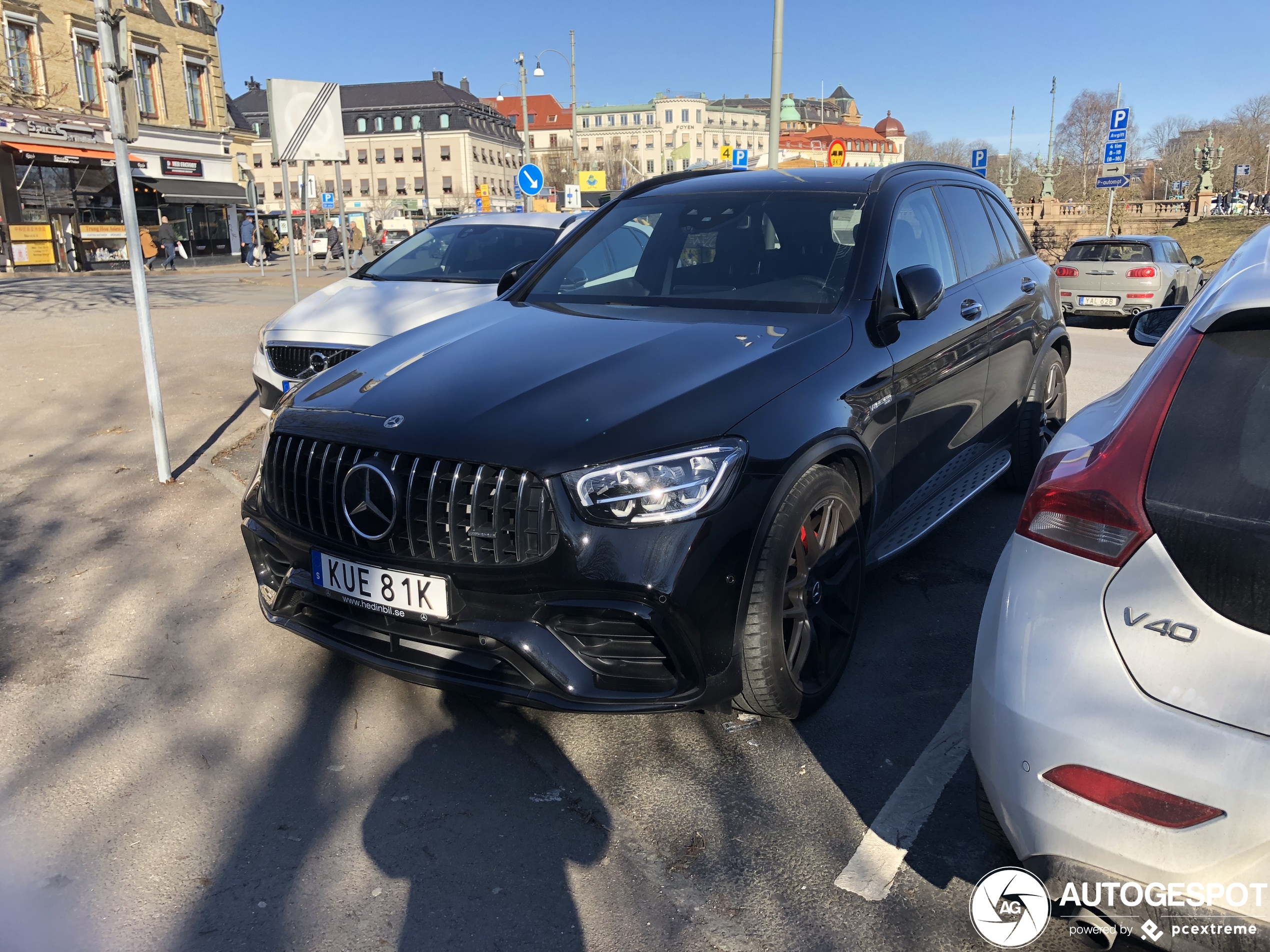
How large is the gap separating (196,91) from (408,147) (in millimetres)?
66053

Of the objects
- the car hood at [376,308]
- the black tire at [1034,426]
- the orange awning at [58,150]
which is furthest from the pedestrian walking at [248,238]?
the black tire at [1034,426]

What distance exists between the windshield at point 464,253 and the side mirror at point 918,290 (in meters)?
4.61

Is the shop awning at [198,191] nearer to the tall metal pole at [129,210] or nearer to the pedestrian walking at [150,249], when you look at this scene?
the pedestrian walking at [150,249]

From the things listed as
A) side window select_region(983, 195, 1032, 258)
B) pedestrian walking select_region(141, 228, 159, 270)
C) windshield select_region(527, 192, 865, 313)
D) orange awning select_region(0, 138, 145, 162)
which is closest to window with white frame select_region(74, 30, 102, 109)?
orange awning select_region(0, 138, 145, 162)

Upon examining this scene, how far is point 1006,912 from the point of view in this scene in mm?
2244

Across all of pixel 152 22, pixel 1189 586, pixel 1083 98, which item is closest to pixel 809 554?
pixel 1189 586

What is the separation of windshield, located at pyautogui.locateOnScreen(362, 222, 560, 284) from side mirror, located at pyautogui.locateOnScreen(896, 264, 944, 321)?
4612 millimetres

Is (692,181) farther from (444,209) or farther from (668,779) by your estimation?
(444,209)

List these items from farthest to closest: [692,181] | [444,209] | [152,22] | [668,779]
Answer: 1. [444,209]
2. [152,22]
3. [692,181]
4. [668,779]

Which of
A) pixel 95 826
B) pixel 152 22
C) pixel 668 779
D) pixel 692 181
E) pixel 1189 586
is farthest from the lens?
pixel 152 22

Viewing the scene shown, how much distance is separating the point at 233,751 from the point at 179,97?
127 ft

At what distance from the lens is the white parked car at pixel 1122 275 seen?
52.1ft

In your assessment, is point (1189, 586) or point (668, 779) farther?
point (668, 779)

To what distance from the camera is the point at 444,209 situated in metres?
88.9
